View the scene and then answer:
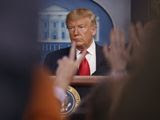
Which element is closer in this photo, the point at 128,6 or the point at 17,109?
the point at 17,109

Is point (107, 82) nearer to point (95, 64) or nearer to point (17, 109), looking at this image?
point (17, 109)

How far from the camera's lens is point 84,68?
240cm

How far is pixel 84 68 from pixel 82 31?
25 cm

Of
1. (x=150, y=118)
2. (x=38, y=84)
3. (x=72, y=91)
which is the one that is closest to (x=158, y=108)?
(x=150, y=118)

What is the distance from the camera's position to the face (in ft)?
8.30

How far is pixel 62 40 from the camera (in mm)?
2479

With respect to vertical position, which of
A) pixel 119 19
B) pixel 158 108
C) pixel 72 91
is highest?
pixel 119 19

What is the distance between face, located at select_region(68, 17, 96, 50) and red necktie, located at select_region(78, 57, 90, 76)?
0.12 meters

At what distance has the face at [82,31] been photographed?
253 centimetres

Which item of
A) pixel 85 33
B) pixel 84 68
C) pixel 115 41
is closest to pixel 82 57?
pixel 84 68

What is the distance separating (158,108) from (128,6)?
6.23 ft

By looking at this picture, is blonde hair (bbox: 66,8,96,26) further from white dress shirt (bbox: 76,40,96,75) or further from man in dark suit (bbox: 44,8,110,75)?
white dress shirt (bbox: 76,40,96,75)

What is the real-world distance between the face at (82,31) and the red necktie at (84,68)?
0.12m

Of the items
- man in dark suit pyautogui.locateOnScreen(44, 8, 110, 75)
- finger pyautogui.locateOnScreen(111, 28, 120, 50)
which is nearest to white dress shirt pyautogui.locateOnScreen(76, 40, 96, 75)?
man in dark suit pyautogui.locateOnScreen(44, 8, 110, 75)
